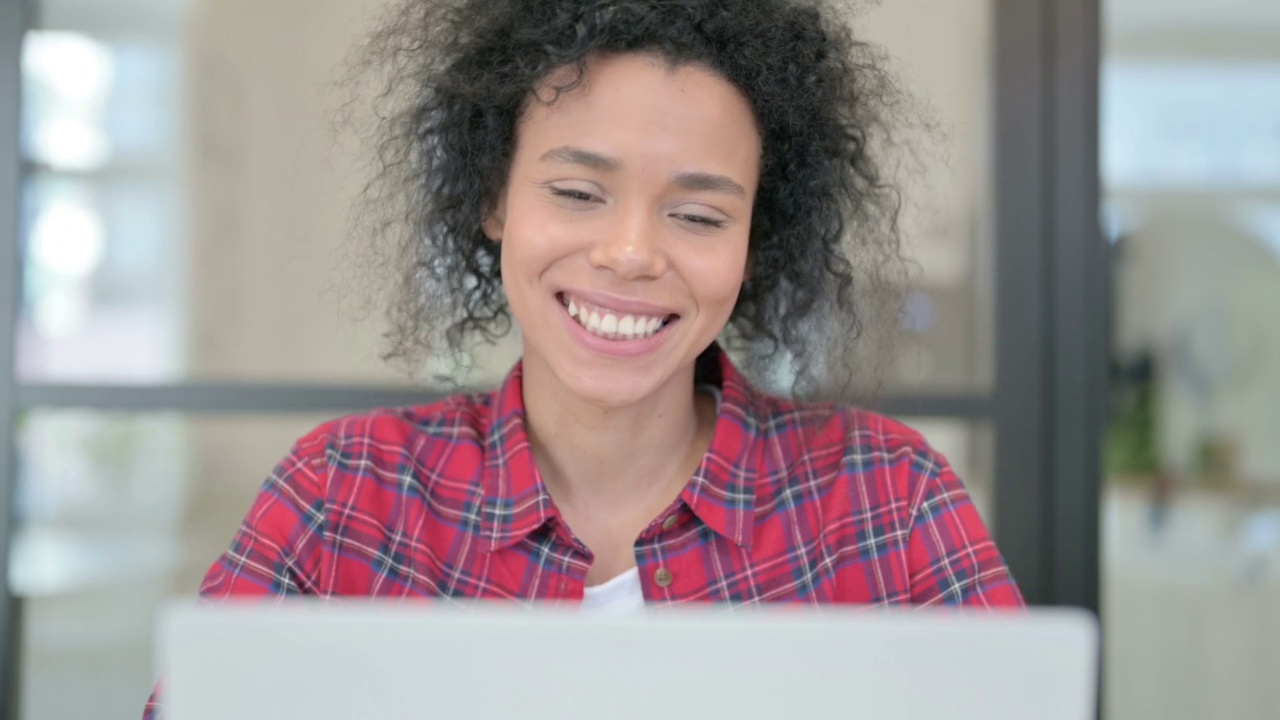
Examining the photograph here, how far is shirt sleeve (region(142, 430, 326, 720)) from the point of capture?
137 centimetres

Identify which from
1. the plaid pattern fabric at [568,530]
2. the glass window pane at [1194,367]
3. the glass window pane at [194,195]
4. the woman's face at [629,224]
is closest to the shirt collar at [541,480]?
the plaid pattern fabric at [568,530]

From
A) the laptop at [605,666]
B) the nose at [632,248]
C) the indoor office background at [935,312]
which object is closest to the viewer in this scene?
the laptop at [605,666]

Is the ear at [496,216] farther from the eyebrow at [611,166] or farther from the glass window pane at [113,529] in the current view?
the glass window pane at [113,529]

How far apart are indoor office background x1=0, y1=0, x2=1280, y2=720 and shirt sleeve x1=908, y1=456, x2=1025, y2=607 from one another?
0.89 m

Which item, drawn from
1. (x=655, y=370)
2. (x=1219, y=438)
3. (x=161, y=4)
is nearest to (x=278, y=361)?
(x=161, y=4)

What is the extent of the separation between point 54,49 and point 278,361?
74cm

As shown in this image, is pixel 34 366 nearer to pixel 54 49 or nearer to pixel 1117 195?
pixel 54 49

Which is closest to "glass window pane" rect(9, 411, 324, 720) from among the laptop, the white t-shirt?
the white t-shirt

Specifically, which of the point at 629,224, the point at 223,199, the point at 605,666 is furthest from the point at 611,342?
the point at 223,199

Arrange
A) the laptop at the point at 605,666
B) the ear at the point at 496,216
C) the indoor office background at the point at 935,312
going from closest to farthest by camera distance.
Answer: the laptop at the point at 605,666
the ear at the point at 496,216
the indoor office background at the point at 935,312

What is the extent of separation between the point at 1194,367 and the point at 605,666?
2.17 metres

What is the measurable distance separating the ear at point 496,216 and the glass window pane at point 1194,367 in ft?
4.53

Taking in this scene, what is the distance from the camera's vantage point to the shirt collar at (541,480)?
1429 mm

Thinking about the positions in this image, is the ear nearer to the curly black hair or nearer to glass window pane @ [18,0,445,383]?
the curly black hair
